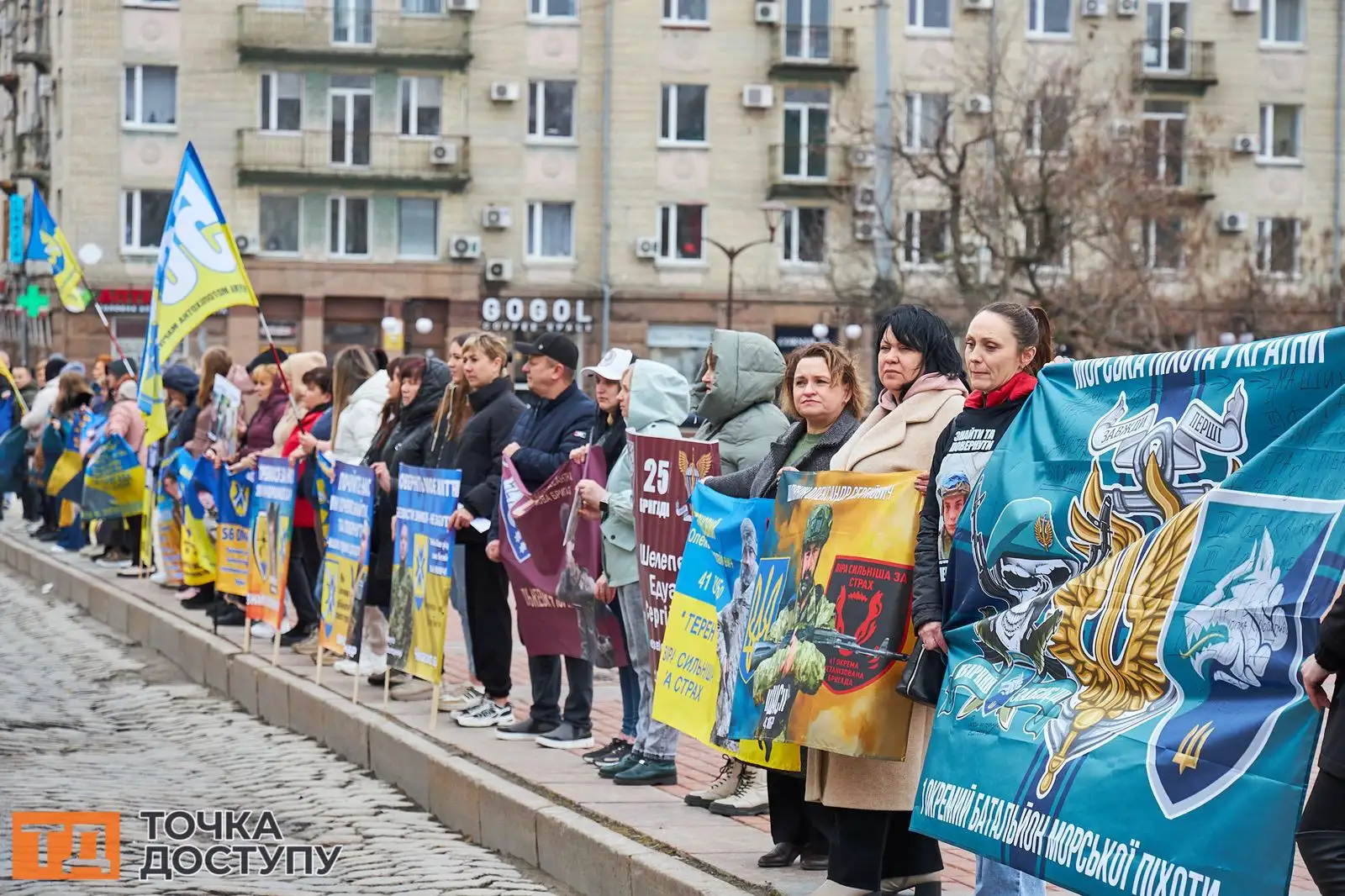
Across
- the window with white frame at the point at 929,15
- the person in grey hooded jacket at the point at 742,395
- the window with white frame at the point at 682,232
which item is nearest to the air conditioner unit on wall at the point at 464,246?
the window with white frame at the point at 682,232

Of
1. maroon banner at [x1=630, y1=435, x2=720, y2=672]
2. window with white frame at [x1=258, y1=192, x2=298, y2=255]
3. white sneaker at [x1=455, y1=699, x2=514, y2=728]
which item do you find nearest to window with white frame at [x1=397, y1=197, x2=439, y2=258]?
window with white frame at [x1=258, y1=192, x2=298, y2=255]

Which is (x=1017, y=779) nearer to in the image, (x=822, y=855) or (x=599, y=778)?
(x=822, y=855)

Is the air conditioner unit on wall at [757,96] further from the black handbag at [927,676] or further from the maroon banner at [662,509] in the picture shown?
the black handbag at [927,676]

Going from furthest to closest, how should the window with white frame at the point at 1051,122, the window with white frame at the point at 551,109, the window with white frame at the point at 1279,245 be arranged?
the window with white frame at the point at 551,109
the window with white frame at the point at 1279,245
the window with white frame at the point at 1051,122

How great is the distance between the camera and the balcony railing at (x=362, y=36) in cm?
5075

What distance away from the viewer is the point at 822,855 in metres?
7.01

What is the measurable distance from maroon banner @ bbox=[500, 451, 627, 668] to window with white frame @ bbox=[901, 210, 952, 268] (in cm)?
3165

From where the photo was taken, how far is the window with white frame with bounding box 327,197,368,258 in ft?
168

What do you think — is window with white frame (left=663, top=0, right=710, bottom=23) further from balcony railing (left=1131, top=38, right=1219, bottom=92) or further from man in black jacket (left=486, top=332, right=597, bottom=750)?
man in black jacket (left=486, top=332, right=597, bottom=750)

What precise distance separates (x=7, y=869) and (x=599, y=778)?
2463mm

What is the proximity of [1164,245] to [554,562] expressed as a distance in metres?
40.0

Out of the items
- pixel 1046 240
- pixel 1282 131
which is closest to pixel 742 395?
pixel 1046 240

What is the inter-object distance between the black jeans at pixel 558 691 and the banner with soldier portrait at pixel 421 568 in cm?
49

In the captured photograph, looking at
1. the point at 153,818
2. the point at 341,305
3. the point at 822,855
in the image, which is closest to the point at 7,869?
the point at 153,818
